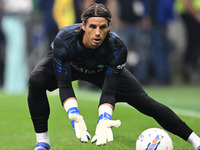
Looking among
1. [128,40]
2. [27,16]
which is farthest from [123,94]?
[27,16]

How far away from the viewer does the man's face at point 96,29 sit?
20.3ft

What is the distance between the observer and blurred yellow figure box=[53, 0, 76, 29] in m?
16.4

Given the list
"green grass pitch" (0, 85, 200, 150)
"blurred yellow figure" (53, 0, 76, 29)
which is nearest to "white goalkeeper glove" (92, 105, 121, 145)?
"green grass pitch" (0, 85, 200, 150)

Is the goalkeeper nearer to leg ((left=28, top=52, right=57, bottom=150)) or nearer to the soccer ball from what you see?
leg ((left=28, top=52, right=57, bottom=150))

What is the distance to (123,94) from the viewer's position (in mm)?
6918

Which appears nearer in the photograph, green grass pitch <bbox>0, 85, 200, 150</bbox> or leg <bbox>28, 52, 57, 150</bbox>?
leg <bbox>28, 52, 57, 150</bbox>

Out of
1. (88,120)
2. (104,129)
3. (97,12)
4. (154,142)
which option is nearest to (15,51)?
(88,120)

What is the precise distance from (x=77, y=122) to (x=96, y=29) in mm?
1087

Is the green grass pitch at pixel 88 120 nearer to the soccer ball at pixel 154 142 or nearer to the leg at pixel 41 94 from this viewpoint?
the leg at pixel 41 94

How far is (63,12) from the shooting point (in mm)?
16609

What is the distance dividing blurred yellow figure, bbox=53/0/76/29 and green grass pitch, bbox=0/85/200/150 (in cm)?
211

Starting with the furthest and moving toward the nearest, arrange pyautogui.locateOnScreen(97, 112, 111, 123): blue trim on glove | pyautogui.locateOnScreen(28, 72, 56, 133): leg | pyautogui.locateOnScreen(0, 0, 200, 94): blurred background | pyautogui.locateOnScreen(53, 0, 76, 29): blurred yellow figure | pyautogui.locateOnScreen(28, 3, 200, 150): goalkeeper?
pyautogui.locateOnScreen(0, 0, 200, 94): blurred background < pyautogui.locateOnScreen(53, 0, 76, 29): blurred yellow figure < pyautogui.locateOnScreen(28, 72, 56, 133): leg < pyautogui.locateOnScreen(28, 3, 200, 150): goalkeeper < pyautogui.locateOnScreen(97, 112, 111, 123): blue trim on glove

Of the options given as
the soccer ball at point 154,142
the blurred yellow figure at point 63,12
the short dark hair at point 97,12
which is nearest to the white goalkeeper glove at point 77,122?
the soccer ball at point 154,142

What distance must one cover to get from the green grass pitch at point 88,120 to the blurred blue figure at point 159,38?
Result: 118 cm
